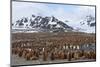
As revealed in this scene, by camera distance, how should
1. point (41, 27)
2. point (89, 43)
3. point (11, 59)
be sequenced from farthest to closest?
point (89, 43)
point (41, 27)
point (11, 59)

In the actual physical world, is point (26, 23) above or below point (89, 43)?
above

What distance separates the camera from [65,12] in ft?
8.66

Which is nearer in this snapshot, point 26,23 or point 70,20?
point 26,23

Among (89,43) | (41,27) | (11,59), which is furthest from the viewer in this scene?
(89,43)

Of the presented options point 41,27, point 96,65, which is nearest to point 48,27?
point 41,27

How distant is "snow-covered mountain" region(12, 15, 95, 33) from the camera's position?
2430 millimetres

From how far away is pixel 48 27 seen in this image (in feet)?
8.41

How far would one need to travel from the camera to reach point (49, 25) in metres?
2.57

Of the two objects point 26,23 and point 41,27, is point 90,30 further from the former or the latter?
point 26,23

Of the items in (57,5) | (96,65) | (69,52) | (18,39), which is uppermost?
(57,5)

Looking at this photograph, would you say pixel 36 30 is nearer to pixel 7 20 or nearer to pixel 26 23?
pixel 26 23

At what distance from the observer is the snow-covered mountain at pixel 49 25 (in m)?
2.43

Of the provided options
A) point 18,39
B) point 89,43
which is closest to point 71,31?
point 89,43

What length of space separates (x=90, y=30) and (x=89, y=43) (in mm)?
186
